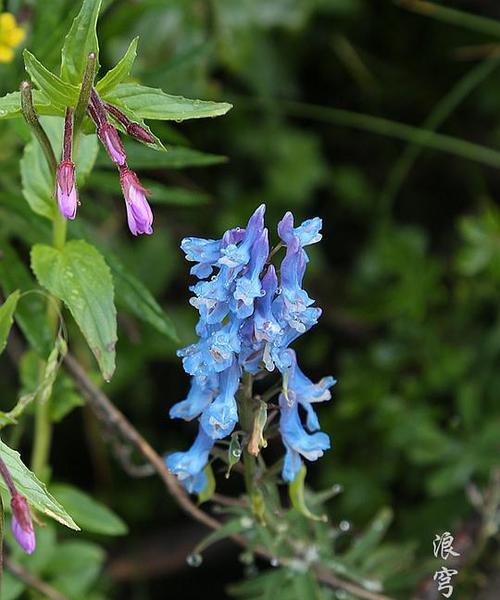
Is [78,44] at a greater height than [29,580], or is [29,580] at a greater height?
[78,44]

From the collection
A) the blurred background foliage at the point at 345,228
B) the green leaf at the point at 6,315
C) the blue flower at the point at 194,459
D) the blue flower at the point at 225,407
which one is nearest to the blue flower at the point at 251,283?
the blue flower at the point at 225,407

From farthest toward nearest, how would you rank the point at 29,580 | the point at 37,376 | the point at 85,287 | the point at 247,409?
the point at 29,580 → the point at 37,376 → the point at 85,287 → the point at 247,409

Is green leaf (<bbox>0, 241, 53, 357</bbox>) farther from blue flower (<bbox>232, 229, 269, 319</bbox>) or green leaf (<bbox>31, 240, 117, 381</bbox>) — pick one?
blue flower (<bbox>232, 229, 269, 319</bbox>)

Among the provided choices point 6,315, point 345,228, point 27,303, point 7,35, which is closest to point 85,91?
point 6,315

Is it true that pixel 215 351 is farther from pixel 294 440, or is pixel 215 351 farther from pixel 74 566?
pixel 74 566

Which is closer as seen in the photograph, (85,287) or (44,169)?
(85,287)

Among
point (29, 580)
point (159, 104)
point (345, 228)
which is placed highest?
Answer: point (345, 228)

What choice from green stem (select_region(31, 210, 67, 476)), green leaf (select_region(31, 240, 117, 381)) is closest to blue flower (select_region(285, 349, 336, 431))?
green leaf (select_region(31, 240, 117, 381))

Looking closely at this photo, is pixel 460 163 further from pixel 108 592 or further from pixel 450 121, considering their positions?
pixel 108 592
